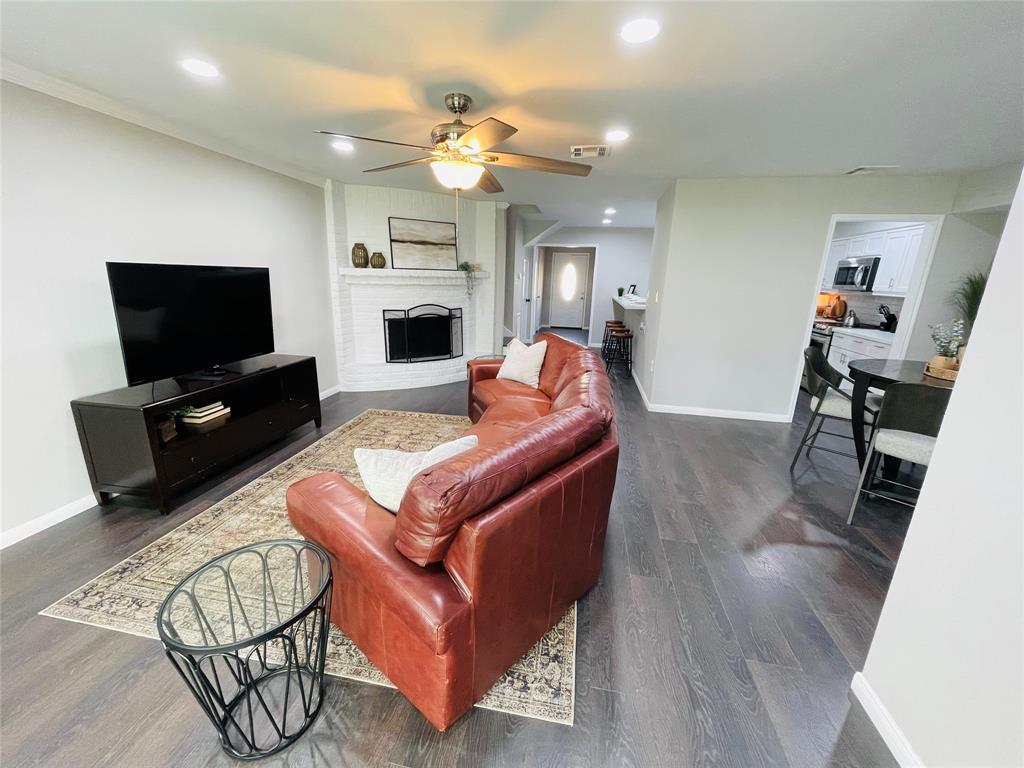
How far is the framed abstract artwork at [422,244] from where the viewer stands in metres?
4.91

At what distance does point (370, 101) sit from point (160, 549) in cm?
271

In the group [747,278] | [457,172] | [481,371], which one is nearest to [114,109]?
[457,172]

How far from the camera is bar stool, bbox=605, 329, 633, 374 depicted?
6354 mm

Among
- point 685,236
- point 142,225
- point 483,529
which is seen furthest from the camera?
point 685,236

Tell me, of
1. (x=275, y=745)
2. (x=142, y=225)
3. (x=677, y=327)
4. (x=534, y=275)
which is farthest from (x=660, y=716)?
(x=534, y=275)

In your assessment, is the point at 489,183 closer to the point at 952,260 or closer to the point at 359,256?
the point at 359,256

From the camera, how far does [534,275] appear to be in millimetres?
9594

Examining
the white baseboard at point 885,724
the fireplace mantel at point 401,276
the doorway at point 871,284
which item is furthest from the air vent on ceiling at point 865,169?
the fireplace mantel at point 401,276

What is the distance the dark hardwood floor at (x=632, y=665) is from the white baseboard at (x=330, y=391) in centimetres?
205

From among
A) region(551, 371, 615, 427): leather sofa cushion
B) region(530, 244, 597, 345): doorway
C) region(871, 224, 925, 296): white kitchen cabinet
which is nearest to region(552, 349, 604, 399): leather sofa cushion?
region(551, 371, 615, 427): leather sofa cushion

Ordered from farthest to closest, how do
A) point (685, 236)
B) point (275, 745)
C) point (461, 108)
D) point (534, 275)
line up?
point (534, 275), point (685, 236), point (461, 108), point (275, 745)

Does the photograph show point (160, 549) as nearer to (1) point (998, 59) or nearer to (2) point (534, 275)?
(1) point (998, 59)

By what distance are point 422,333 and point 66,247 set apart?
3.30m

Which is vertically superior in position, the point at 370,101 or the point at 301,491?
the point at 370,101
